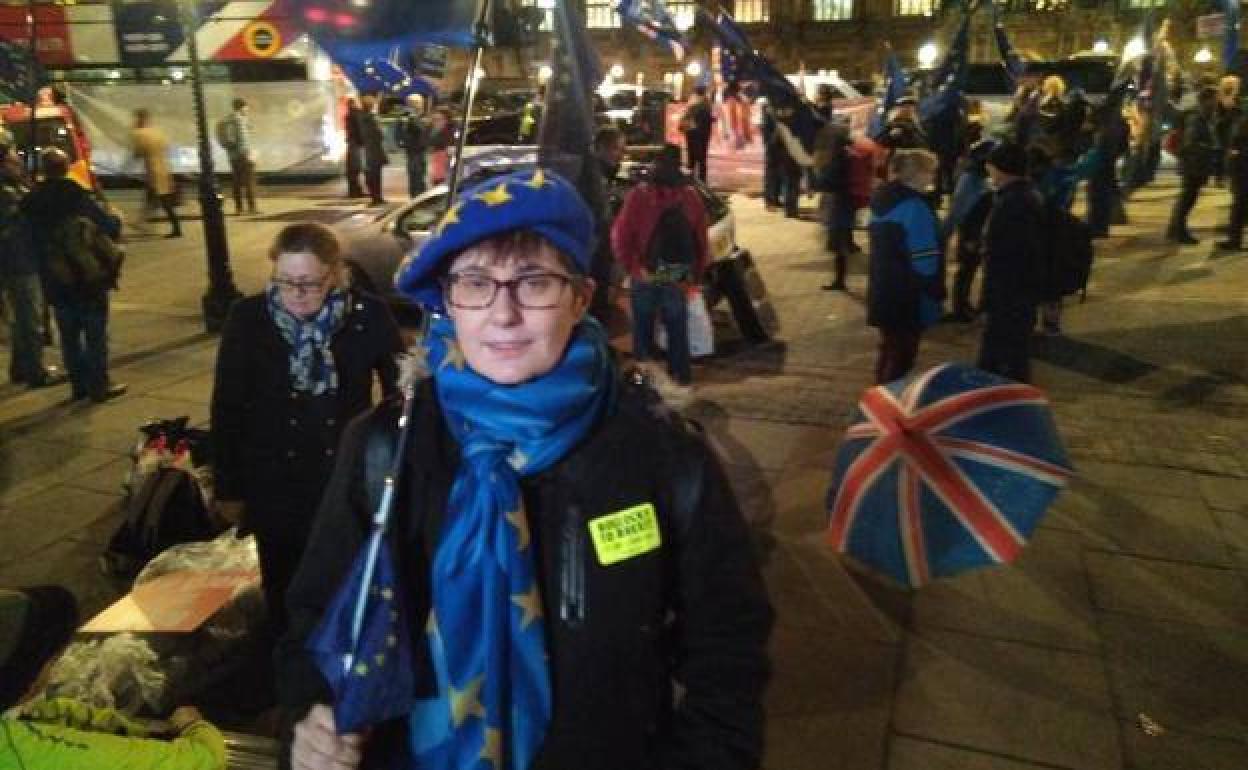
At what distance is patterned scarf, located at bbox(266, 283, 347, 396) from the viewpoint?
344 centimetres

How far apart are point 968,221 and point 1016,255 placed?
11.3 ft

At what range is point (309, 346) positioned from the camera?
3.44 m

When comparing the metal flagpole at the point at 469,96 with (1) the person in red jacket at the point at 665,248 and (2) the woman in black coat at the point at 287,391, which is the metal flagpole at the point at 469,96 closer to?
(2) the woman in black coat at the point at 287,391

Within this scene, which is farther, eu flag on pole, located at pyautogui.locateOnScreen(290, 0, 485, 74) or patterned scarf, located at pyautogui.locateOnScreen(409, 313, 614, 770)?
eu flag on pole, located at pyautogui.locateOnScreen(290, 0, 485, 74)

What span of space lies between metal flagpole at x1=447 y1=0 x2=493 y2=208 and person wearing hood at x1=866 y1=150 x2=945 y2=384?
13.6 feet

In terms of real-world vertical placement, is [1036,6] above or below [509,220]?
above

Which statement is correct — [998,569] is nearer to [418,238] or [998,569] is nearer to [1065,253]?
[1065,253]

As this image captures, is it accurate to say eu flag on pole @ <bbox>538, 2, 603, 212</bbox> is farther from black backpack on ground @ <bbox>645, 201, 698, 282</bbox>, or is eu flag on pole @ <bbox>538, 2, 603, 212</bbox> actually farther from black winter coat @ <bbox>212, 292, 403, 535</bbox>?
black backpack on ground @ <bbox>645, 201, 698, 282</bbox>

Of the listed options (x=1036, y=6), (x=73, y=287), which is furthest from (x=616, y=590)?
(x=1036, y=6)

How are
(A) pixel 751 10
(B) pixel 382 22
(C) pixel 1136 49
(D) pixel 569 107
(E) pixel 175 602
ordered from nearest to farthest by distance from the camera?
(D) pixel 569 107
(B) pixel 382 22
(E) pixel 175 602
(C) pixel 1136 49
(A) pixel 751 10

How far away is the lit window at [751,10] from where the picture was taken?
159ft

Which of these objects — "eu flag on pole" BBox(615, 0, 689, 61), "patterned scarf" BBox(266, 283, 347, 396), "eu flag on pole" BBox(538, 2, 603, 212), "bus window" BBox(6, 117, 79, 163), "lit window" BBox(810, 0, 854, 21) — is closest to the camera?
"eu flag on pole" BBox(538, 2, 603, 212)

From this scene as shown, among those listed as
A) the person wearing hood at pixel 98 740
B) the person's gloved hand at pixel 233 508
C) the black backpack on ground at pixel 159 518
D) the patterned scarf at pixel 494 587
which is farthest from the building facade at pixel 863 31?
the patterned scarf at pixel 494 587

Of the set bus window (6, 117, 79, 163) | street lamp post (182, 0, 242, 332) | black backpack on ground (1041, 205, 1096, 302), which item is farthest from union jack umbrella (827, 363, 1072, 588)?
bus window (6, 117, 79, 163)
